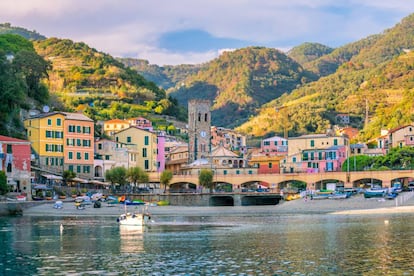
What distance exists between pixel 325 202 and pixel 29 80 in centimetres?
4803

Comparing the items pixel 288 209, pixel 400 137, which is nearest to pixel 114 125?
pixel 400 137

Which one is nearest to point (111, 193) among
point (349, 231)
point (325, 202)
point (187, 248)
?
point (325, 202)

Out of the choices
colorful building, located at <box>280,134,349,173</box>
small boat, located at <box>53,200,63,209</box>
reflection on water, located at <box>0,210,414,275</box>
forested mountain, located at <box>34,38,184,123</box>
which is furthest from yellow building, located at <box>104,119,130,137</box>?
reflection on water, located at <box>0,210,414,275</box>

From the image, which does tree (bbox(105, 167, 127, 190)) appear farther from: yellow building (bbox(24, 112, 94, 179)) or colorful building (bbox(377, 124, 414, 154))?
colorful building (bbox(377, 124, 414, 154))

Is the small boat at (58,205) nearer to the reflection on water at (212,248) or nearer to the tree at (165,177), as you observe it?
the reflection on water at (212,248)

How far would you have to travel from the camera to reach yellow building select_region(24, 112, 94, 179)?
100812 mm

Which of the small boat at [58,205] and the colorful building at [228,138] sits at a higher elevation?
the colorful building at [228,138]

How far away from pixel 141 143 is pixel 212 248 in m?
70.2

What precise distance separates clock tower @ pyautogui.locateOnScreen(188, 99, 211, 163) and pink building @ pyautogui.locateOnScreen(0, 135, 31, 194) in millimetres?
43832

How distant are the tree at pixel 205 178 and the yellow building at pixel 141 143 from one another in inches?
441

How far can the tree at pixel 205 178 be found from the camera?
357ft

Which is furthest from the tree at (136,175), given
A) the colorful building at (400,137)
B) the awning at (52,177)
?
the colorful building at (400,137)

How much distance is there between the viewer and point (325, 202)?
316ft

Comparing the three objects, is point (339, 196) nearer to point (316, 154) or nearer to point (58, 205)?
point (316, 154)
